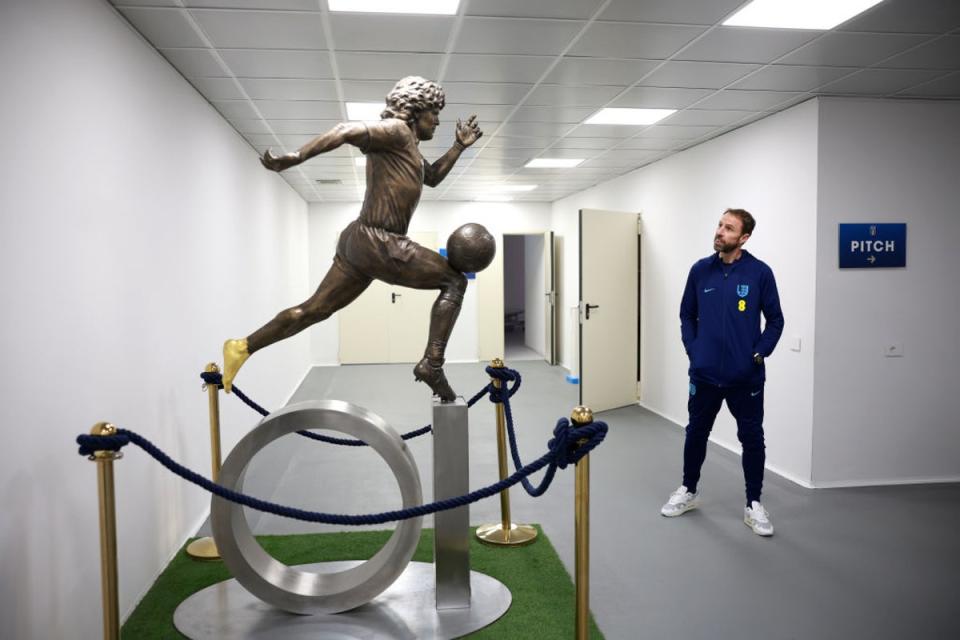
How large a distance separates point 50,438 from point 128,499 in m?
0.70


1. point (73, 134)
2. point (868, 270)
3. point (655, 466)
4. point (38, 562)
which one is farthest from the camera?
point (655, 466)

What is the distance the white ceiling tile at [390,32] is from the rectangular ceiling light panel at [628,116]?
176cm

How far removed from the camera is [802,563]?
3.27m

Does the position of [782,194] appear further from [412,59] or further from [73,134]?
[73,134]

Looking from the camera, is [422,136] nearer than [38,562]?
No

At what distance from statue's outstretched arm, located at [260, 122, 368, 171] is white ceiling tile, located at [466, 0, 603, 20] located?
82 cm

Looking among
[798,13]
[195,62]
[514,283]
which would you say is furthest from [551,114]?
[514,283]

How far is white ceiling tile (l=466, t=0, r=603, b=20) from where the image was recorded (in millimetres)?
2867

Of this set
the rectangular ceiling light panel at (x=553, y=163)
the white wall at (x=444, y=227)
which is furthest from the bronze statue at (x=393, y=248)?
the white wall at (x=444, y=227)

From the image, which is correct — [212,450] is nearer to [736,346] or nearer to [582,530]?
[582,530]

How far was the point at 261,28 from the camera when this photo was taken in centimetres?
314

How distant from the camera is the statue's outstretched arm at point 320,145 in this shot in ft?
7.37

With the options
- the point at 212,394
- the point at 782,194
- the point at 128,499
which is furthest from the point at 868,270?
the point at 128,499

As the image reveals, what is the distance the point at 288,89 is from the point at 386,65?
31.4 inches
